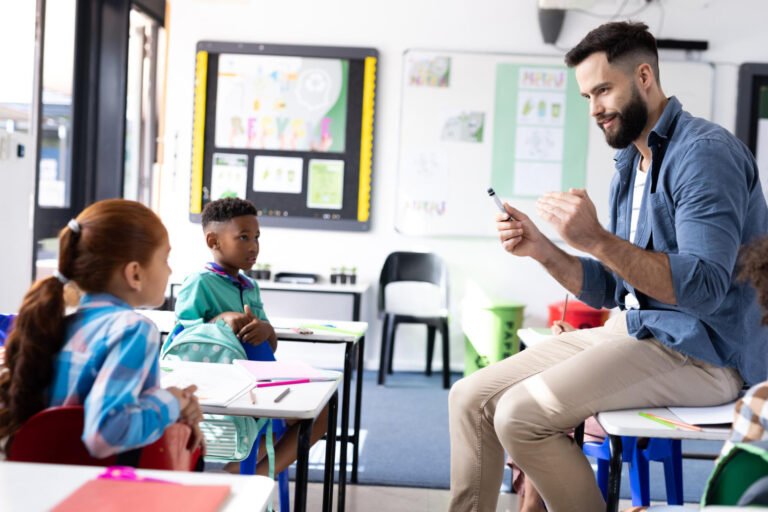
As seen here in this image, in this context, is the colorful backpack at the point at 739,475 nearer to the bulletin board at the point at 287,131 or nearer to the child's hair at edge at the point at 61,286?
the child's hair at edge at the point at 61,286

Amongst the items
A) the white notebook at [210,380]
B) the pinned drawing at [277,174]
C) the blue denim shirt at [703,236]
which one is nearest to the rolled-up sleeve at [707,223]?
the blue denim shirt at [703,236]

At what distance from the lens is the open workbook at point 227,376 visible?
4.74ft

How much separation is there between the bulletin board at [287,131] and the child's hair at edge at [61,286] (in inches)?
151

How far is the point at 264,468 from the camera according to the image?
6.90 feet

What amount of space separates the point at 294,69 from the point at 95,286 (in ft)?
13.4

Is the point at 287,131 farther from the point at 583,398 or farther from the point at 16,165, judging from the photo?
the point at 583,398

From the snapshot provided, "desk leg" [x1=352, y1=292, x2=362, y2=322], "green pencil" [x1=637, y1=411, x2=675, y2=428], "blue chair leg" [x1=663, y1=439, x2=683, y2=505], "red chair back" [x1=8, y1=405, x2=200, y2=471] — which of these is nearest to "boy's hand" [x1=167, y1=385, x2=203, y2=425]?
"red chair back" [x1=8, y1=405, x2=200, y2=471]

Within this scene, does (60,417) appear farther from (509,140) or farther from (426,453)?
(509,140)

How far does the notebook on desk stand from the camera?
82cm

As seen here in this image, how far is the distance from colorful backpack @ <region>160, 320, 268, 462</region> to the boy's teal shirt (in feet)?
0.83

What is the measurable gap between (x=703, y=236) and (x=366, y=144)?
3.71 m

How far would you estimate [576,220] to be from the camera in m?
1.64

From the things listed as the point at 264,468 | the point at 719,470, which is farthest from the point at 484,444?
the point at 719,470

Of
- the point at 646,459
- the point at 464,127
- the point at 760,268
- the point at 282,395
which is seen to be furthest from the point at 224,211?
the point at 464,127
